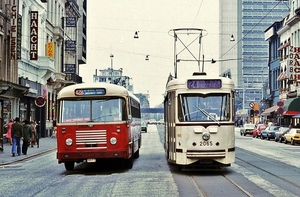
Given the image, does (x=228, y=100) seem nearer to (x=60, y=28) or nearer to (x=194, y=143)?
(x=194, y=143)

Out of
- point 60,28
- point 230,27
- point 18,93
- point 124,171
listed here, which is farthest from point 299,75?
point 230,27

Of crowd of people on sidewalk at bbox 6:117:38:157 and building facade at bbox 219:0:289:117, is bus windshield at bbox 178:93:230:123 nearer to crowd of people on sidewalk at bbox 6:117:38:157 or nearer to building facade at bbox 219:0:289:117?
crowd of people on sidewalk at bbox 6:117:38:157

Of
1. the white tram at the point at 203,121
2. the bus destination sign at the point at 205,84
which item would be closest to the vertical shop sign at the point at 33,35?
the white tram at the point at 203,121

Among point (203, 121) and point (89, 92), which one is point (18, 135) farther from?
point (203, 121)

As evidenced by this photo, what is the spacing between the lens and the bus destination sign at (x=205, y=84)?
59.7ft

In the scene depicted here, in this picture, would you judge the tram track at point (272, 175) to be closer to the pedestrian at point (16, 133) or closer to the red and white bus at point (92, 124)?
the red and white bus at point (92, 124)

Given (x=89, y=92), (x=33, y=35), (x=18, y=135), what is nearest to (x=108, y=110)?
(x=89, y=92)

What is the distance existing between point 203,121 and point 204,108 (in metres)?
0.41

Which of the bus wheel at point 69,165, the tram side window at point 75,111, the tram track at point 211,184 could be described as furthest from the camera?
the bus wheel at point 69,165

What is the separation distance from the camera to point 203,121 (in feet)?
58.9

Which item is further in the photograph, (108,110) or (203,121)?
(108,110)

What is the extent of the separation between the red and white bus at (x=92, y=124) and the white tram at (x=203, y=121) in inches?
73.4

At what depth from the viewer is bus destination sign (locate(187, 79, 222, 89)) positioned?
18.2 m

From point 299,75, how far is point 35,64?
24670 millimetres
